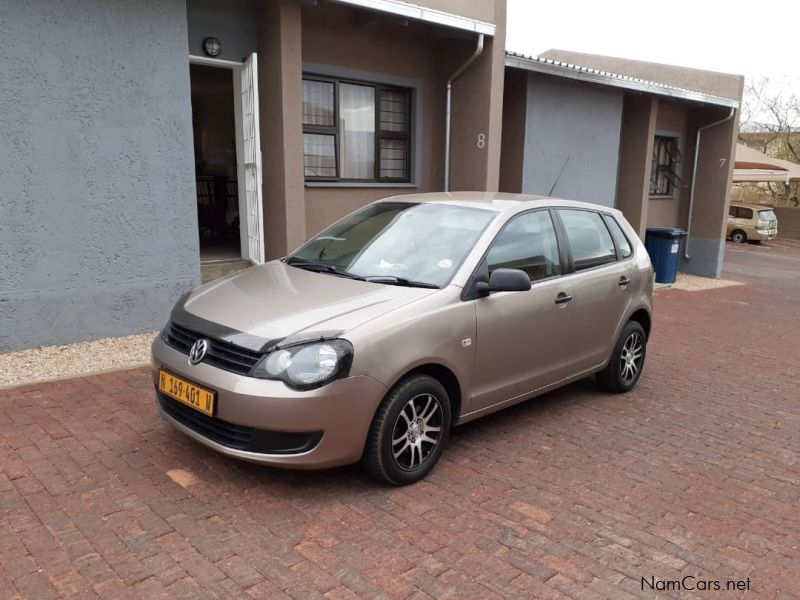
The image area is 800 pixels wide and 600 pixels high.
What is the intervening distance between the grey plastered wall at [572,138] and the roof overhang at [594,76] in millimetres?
458

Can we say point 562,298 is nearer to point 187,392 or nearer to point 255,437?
point 255,437

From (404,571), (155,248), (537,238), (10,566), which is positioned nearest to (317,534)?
(404,571)

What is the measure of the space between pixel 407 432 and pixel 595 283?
2.14 meters

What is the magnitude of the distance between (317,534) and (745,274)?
1559cm

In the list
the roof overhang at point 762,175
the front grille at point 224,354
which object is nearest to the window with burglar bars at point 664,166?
the roof overhang at point 762,175

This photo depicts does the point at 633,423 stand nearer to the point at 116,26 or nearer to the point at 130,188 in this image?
the point at 130,188

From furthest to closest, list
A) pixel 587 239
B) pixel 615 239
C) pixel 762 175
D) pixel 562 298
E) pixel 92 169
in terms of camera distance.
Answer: pixel 762 175
pixel 92 169
pixel 615 239
pixel 587 239
pixel 562 298

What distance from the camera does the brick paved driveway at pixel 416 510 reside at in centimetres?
283

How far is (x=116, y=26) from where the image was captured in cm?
595

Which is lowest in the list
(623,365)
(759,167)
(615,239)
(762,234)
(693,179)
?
(762,234)

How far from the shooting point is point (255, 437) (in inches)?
128

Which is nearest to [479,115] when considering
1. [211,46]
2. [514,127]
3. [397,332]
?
[514,127]

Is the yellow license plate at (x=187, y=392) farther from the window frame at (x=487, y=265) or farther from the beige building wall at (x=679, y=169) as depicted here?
the beige building wall at (x=679, y=169)

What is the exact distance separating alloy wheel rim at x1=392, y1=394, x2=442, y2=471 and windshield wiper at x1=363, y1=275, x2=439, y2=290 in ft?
2.22
